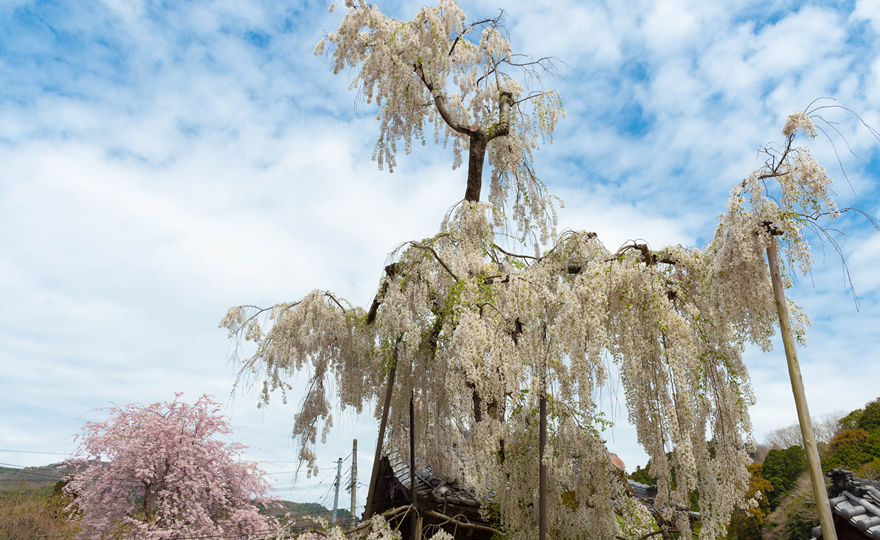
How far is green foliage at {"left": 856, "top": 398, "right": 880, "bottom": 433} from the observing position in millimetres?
27406

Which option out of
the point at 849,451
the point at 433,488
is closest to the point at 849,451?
the point at 849,451

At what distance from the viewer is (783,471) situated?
2708cm

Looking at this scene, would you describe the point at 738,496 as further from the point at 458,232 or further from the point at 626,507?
the point at 458,232

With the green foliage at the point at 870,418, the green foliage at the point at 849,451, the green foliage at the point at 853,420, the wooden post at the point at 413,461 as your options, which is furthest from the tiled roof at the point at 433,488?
the green foliage at the point at 853,420

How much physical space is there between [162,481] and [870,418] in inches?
1319

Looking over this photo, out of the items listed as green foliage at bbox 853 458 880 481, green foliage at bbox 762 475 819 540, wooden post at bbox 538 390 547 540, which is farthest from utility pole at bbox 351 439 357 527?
green foliage at bbox 853 458 880 481

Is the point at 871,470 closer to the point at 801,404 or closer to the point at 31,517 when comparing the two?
the point at 801,404

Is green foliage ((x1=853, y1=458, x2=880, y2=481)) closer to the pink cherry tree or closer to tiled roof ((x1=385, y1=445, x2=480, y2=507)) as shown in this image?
tiled roof ((x1=385, y1=445, x2=480, y2=507))

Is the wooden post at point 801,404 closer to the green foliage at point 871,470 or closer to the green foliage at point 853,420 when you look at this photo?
the green foliage at point 871,470

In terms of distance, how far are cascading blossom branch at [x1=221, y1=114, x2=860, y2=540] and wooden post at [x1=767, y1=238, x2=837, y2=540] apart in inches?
13.8

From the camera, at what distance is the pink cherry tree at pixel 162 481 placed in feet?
36.0

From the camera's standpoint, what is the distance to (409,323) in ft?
24.7

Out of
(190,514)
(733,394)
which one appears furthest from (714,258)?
(190,514)

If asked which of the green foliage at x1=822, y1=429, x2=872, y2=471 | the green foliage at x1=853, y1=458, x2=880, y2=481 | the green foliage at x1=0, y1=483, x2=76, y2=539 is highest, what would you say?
the green foliage at x1=822, y1=429, x2=872, y2=471
